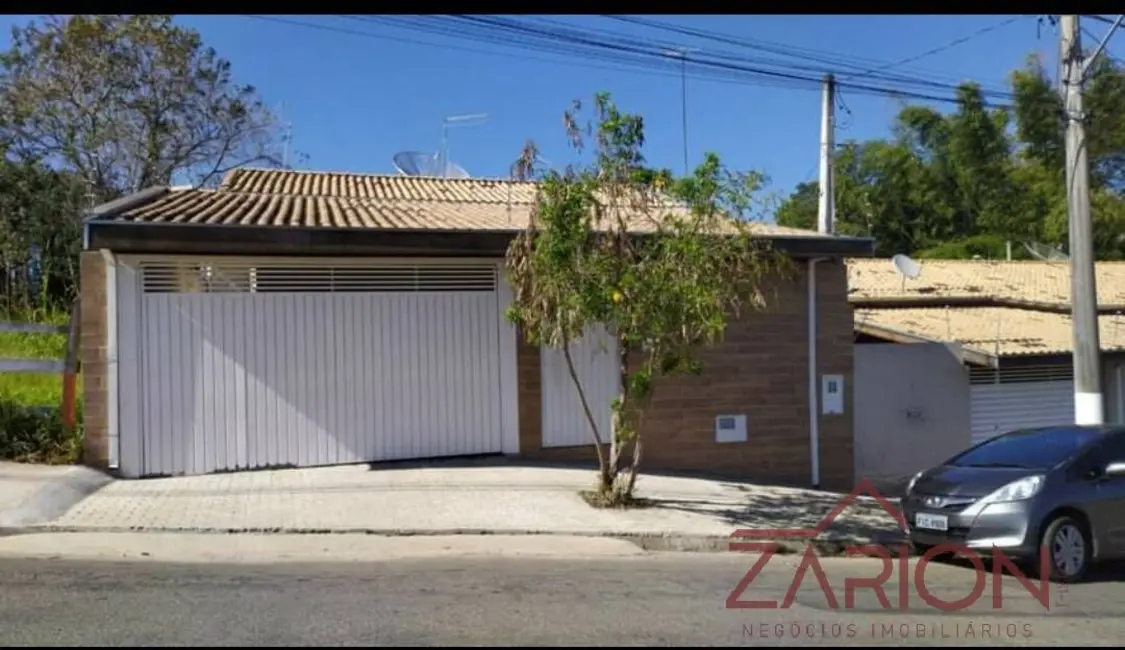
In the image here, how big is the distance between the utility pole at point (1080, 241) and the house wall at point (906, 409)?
9.14 feet

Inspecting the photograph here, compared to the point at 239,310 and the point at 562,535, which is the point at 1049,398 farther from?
the point at 239,310

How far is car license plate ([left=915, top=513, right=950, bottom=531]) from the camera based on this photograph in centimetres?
842

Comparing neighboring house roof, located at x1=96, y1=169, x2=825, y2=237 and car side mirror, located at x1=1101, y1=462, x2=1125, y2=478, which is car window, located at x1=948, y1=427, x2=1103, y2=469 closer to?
car side mirror, located at x1=1101, y1=462, x2=1125, y2=478

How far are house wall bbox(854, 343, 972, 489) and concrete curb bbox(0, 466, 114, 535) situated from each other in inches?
413

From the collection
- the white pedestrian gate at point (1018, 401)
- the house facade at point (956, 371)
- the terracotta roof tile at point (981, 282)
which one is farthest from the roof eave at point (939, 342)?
the terracotta roof tile at point (981, 282)

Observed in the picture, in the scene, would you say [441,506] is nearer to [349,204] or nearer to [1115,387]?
[349,204]

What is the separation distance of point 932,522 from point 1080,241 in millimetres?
6144

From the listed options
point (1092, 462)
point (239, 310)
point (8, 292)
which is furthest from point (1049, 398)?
point (8, 292)

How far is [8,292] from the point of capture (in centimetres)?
2252

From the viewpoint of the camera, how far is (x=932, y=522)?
8.55 m

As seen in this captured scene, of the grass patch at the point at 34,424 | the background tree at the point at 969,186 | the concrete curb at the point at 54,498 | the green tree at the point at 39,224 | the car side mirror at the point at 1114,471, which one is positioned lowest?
the concrete curb at the point at 54,498

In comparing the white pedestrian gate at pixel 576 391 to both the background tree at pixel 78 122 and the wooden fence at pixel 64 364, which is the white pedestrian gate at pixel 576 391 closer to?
the wooden fence at pixel 64 364

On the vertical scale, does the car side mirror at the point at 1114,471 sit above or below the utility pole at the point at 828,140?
below

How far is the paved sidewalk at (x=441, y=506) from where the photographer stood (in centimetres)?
902
